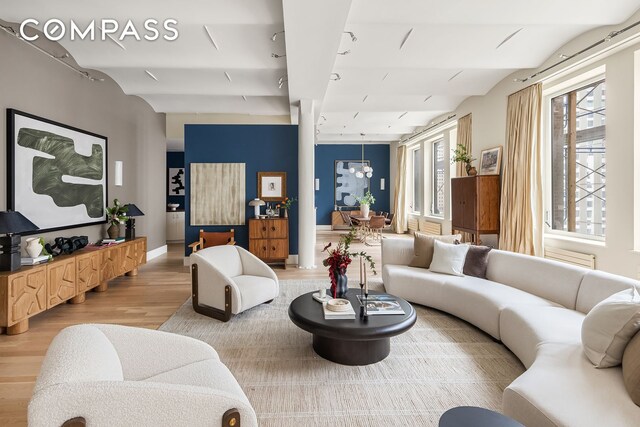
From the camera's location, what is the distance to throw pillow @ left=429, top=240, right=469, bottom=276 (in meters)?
4.17

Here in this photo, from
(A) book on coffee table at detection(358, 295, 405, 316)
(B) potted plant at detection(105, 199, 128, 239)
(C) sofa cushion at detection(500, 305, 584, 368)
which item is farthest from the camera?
(B) potted plant at detection(105, 199, 128, 239)

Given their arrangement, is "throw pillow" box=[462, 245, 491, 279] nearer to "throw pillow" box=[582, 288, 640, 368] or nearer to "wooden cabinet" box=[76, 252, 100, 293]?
"throw pillow" box=[582, 288, 640, 368]

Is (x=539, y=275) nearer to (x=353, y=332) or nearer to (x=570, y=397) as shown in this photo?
(x=570, y=397)

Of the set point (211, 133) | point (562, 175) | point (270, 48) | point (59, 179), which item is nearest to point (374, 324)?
point (270, 48)

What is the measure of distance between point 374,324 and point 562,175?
432cm

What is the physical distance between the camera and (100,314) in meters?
4.06

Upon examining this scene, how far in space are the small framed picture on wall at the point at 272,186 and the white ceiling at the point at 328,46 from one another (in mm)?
1457

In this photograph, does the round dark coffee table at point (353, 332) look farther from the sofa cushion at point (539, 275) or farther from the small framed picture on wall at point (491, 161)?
the small framed picture on wall at point (491, 161)

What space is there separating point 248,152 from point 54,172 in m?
3.38

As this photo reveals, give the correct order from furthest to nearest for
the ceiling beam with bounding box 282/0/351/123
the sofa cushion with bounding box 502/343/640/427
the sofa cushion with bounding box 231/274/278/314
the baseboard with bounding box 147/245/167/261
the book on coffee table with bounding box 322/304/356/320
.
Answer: the baseboard with bounding box 147/245/167/261
the sofa cushion with bounding box 231/274/278/314
the ceiling beam with bounding box 282/0/351/123
the book on coffee table with bounding box 322/304/356/320
the sofa cushion with bounding box 502/343/640/427

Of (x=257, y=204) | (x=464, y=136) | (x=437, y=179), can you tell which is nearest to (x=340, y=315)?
(x=257, y=204)

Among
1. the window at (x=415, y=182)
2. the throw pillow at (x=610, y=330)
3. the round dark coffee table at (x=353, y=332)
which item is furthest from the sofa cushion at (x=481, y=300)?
the window at (x=415, y=182)

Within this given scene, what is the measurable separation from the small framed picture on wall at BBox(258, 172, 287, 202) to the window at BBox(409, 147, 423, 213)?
568cm

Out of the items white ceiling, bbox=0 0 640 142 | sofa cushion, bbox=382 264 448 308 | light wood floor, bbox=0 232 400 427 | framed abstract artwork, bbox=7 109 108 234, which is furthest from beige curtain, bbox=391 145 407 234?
framed abstract artwork, bbox=7 109 108 234
